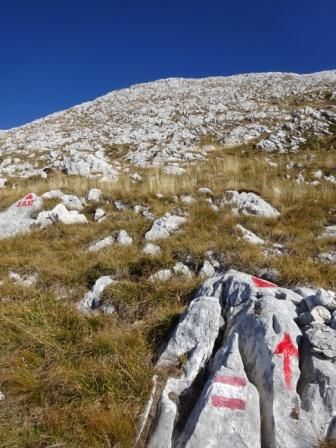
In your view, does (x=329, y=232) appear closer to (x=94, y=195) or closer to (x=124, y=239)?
(x=124, y=239)

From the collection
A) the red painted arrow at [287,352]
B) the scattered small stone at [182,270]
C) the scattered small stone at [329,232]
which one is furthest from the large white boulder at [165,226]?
the red painted arrow at [287,352]

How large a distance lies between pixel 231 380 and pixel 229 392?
0.14 m

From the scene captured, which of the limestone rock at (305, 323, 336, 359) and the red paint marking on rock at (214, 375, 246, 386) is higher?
the limestone rock at (305, 323, 336, 359)

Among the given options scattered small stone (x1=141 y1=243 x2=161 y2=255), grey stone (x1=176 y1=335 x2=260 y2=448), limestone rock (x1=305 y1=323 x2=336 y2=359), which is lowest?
grey stone (x1=176 y1=335 x2=260 y2=448)

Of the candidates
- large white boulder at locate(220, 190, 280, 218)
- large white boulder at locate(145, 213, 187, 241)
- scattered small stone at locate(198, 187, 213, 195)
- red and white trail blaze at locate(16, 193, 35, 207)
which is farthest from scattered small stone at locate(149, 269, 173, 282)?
red and white trail blaze at locate(16, 193, 35, 207)

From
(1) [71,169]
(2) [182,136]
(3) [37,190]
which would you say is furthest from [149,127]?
(3) [37,190]

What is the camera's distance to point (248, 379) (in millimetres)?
3729

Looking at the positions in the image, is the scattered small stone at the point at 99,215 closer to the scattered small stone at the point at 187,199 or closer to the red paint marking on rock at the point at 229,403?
the scattered small stone at the point at 187,199

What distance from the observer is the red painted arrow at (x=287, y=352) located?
3559 mm

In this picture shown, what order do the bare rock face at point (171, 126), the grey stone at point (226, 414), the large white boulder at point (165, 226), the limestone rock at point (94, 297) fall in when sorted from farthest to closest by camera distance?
the bare rock face at point (171, 126) < the large white boulder at point (165, 226) < the limestone rock at point (94, 297) < the grey stone at point (226, 414)

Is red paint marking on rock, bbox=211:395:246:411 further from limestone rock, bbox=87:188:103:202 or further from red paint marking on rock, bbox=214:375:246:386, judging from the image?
limestone rock, bbox=87:188:103:202

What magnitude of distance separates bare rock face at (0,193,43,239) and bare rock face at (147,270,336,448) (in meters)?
6.04

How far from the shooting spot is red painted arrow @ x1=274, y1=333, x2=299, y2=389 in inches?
140

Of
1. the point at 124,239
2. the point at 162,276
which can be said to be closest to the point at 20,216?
the point at 124,239
